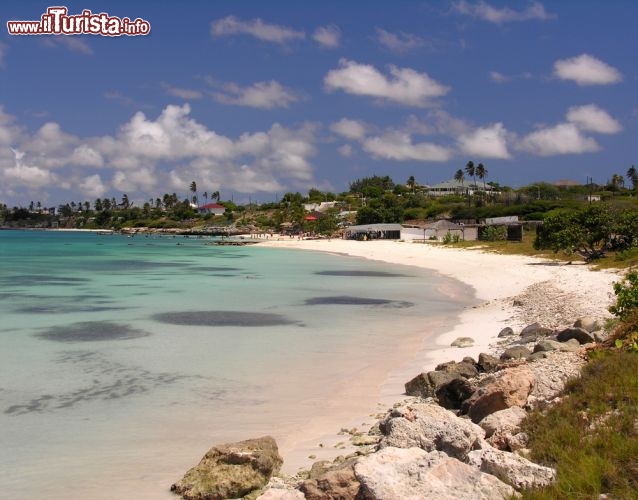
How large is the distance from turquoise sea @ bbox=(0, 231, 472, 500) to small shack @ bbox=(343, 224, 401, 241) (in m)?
57.4

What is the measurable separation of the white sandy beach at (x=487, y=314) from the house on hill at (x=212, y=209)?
151440mm

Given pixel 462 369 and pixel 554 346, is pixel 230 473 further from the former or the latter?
pixel 554 346

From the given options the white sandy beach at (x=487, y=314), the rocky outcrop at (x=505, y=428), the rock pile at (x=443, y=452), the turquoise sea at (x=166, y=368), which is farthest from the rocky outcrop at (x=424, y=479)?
the turquoise sea at (x=166, y=368)

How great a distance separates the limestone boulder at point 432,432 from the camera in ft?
20.9

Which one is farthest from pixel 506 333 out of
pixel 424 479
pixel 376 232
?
pixel 376 232

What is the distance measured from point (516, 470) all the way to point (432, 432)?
1.48m

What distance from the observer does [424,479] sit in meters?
5.16

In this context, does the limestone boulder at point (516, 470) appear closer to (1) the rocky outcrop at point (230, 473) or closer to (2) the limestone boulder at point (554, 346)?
(1) the rocky outcrop at point (230, 473)

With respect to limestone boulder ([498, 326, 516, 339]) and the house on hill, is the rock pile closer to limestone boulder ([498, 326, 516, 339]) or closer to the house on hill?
limestone boulder ([498, 326, 516, 339])

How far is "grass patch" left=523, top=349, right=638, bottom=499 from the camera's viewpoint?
16.1 feet

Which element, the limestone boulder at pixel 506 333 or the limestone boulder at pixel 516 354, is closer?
the limestone boulder at pixel 516 354

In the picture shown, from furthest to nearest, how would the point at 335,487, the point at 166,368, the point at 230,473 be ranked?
the point at 166,368 → the point at 230,473 → the point at 335,487

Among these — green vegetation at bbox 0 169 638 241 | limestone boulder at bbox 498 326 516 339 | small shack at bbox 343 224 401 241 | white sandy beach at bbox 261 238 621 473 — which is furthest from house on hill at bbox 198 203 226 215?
limestone boulder at bbox 498 326 516 339

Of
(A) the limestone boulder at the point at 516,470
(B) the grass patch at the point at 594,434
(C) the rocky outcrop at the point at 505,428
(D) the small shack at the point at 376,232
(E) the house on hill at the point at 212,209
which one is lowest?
(C) the rocky outcrop at the point at 505,428
